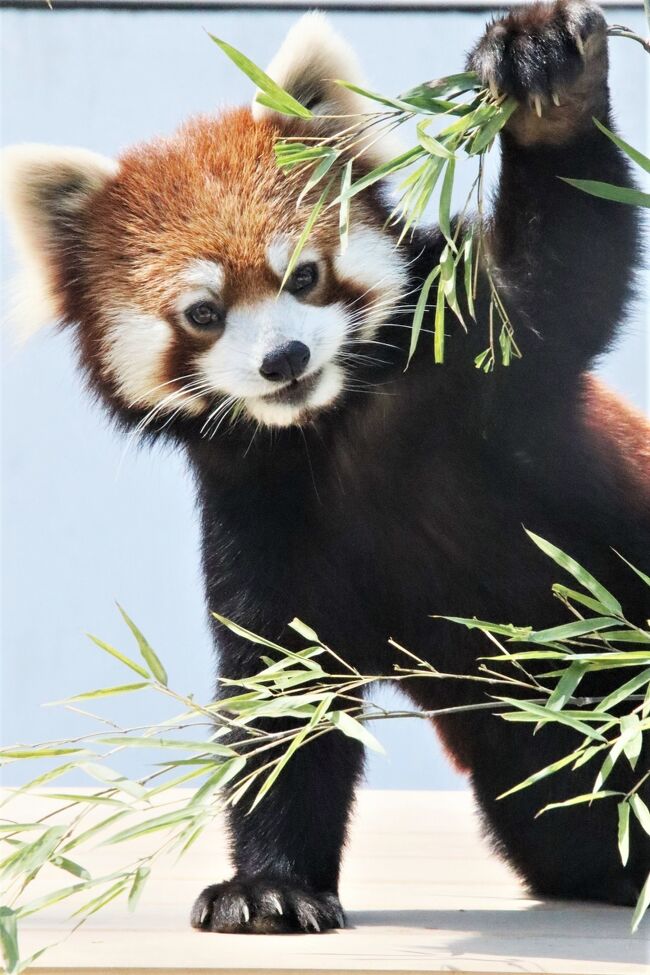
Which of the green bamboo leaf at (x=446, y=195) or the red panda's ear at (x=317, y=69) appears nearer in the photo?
Answer: the green bamboo leaf at (x=446, y=195)

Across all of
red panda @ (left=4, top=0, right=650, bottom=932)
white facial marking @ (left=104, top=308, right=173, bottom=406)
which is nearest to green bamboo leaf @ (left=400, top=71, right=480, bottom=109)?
red panda @ (left=4, top=0, right=650, bottom=932)

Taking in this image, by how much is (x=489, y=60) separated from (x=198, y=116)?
806 millimetres

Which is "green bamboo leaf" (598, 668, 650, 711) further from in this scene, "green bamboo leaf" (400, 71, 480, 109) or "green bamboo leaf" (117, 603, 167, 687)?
"green bamboo leaf" (400, 71, 480, 109)

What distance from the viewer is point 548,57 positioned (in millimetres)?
1528

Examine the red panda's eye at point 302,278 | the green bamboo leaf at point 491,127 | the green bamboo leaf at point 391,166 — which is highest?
the green bamboo leaf at point 491,127

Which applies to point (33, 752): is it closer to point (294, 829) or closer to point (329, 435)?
point (294, 829)

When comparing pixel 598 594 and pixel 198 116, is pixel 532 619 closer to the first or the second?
pixel 598 594

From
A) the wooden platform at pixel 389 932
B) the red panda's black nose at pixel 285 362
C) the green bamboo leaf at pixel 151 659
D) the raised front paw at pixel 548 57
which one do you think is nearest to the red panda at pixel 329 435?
the red panda's black nose at pixel 285 362

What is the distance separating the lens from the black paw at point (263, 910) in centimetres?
176

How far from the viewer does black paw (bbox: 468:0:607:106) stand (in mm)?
1512

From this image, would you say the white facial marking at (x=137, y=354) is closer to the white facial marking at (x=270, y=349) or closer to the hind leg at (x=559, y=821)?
the white facial marking at (x=270, y=349)

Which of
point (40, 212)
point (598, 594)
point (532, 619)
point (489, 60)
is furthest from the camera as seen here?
point (40, 212)

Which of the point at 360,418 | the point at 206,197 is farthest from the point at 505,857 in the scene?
the point at 206,197

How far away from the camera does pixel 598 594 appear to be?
138 centimetres
